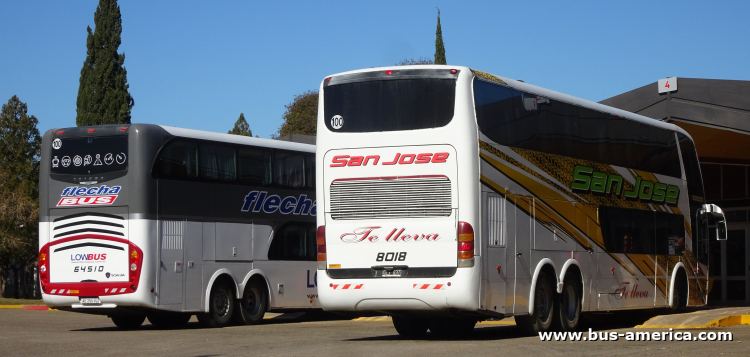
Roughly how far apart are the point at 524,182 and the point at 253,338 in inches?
194

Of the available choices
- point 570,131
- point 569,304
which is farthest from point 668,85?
point 569,304

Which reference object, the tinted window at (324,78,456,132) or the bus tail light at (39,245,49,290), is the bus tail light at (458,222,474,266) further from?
the bus tail light at (39,245,49,290)

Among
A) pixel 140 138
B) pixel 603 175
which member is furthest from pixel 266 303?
pixel 603 175

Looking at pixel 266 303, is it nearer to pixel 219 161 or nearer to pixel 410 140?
pixel 219 161

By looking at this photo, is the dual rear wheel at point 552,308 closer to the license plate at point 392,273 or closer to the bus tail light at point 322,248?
the license plate at point 392,273

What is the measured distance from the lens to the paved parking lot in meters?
11.6

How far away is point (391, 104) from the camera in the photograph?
1342cm

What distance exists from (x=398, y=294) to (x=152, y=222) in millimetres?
6027

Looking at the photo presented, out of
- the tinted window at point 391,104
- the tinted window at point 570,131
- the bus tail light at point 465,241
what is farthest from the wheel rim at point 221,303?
the tinted window at point 570,131

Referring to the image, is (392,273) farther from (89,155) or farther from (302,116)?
(302,116)

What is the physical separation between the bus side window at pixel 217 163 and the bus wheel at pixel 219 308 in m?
2.23

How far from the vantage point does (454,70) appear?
13.1m

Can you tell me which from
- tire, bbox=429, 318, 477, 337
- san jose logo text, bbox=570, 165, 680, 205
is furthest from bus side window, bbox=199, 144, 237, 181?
san jose logo text, bbox=570, 165, 680, 205

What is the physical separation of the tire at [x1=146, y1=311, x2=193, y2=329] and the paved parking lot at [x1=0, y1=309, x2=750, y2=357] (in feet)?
2.50
